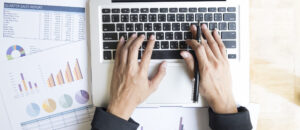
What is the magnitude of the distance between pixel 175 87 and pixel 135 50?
14cm

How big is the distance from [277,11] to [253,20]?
7cm

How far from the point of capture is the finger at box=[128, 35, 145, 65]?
68cm

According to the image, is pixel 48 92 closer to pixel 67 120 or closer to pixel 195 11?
pixel 67 120

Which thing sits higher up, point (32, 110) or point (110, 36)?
point (110, 36)

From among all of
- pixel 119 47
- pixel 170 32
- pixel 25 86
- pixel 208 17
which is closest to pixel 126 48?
pixel 119 47

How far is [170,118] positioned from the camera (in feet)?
2.49

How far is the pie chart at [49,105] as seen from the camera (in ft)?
2.51

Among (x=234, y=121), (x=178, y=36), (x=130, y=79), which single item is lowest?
(x=234, y=121)

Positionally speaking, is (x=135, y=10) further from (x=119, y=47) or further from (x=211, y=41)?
(x=211, y=41)

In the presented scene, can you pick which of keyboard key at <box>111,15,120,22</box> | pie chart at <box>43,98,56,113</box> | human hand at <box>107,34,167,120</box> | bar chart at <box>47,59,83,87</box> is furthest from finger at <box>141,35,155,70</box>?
pie chart at <box>43,98,56,113</box>

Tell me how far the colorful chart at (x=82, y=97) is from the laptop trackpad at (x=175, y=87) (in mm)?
201

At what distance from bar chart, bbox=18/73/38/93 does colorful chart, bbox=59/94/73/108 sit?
0.08 metres

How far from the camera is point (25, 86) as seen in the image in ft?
2.51

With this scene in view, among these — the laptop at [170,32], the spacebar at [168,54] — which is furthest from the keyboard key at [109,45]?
the spacebar at [168,54]
